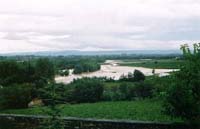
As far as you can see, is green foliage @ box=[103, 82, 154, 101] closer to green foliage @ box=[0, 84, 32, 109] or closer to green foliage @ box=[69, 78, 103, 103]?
green foliage @ box=[69, 78, 103, 103]

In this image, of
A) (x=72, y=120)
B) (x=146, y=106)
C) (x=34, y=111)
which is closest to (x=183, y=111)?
(x=72, y=120)

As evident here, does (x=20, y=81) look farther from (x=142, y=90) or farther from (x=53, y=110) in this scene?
(x=53, y=110)

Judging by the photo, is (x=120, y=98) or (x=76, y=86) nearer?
→ (x=76, y=86)

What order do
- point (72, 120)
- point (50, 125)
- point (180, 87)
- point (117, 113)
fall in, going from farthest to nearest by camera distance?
point (117, 113) < point (72, 120) < point (180, 87) < point (50, 125)

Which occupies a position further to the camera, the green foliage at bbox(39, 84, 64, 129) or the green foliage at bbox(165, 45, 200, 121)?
the green foliage at bbox(165, 45, 200, 121)

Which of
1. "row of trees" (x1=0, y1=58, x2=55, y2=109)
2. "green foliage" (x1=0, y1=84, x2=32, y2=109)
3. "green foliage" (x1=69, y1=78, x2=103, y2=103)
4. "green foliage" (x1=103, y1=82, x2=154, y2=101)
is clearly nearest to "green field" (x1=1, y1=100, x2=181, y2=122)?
"green foliage" (x1=0, y1=84, x2=32, y2=109)

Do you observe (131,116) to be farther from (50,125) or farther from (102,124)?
(50,125)
